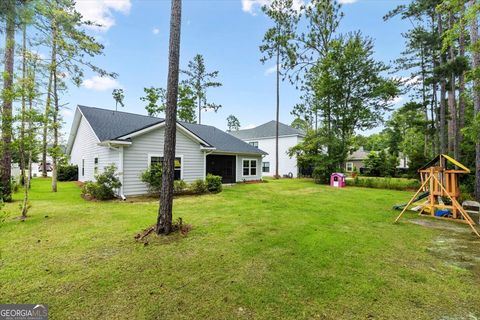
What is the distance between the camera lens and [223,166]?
51.9 feet

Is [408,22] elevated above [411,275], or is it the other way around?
[408,22]

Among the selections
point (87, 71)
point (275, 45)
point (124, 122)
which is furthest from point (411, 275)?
point (275, 45)

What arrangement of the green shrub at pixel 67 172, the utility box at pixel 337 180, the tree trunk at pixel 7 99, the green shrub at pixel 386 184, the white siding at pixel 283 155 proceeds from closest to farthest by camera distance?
the tree trunk at pixel 7 99, the green shrub at pixel 386 184, the utility box at pixel 337 180, the green shrub at pixel 67 172, the white siding at pixel 283 155

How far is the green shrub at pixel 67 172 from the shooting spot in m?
17.6

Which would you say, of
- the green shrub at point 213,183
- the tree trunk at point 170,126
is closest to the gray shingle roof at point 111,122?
the green shrub at point 213,183

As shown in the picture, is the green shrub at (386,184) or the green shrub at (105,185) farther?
the green shrub at (386,184)

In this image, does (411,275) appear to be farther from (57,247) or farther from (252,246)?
(57,247)

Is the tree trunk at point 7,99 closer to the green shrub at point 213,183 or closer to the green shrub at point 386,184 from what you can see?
the green shrub at point 213,183

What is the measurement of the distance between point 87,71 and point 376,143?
48843 mm

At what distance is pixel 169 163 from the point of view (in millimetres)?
4777

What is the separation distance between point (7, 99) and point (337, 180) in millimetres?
17423

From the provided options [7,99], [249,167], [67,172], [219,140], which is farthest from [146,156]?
[67,172]

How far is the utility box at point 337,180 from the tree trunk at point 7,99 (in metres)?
16.7

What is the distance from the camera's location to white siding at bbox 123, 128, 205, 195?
32.0 feet
